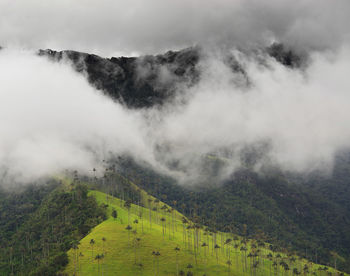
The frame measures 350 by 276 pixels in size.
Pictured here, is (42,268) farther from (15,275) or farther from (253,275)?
(253,275)

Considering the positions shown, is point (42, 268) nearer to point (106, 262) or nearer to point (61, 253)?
point (61, 253)

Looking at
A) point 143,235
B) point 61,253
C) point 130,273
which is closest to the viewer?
point 130,273

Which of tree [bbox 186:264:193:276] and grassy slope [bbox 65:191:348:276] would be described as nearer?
grassy slope [bbox 65:191:348:276]

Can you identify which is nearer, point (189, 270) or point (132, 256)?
point (189, 270)

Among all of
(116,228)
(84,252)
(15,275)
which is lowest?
(15,275)

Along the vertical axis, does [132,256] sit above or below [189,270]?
above

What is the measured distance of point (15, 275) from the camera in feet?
632

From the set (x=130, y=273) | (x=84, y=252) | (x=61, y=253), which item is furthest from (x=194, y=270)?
(x=61, y=253)

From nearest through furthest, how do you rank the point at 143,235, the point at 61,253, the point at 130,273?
the point at 130,273 → the point at 61,253 → the point at 143,235

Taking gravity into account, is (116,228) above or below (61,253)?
above

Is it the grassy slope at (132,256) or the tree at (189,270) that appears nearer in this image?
the grassy slope at (132,256)

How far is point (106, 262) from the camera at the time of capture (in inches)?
6407

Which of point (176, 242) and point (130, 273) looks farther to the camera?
point (176, 242)

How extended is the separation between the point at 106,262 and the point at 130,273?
14155 millimetres
